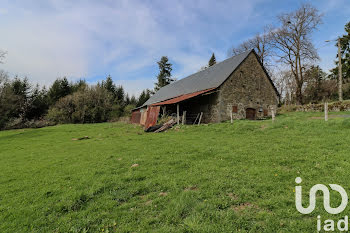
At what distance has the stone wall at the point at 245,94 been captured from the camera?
16453mm

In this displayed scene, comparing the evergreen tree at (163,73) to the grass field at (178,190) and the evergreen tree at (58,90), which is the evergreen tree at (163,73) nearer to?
the evergreen tree at (58,90)

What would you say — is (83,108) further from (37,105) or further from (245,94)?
(245,94)

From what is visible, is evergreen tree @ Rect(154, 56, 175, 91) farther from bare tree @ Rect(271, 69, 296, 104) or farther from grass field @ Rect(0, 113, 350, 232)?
grass field @ Rect(0, 113, 350, 232)

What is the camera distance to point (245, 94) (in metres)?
17.9

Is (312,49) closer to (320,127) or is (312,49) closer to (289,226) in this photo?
(320,127)

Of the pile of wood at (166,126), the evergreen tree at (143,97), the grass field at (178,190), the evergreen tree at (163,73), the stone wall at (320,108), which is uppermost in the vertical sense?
the evergreen tree at (163,73)

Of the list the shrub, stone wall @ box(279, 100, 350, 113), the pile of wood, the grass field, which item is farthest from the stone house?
the shrub

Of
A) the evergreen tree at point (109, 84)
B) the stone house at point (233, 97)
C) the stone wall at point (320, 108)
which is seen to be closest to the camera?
the stone wall at point (320, 108)

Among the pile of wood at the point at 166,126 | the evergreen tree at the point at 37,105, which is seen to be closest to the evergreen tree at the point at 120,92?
the evergreen tree at the point at 37,105

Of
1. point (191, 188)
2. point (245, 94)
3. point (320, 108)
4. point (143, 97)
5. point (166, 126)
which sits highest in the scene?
point (143, 97)

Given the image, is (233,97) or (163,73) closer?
(233,97)

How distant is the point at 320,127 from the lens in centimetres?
853

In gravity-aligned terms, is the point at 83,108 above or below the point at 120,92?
below

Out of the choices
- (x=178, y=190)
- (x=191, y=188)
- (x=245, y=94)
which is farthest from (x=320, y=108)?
(x=178, y=190)
